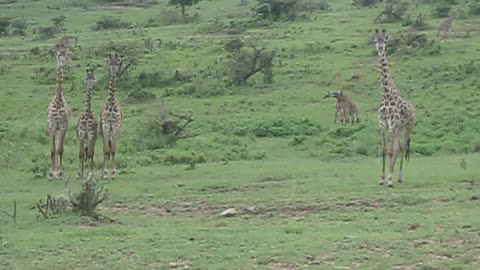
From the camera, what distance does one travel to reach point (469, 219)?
12414 millimetres

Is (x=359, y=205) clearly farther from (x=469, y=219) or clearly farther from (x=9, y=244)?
(x=9, y=244)

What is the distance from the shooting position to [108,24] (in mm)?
48875

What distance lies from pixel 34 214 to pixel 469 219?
645 cm

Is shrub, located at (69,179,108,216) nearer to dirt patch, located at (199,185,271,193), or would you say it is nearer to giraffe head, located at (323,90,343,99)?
dirt patch, located at (199,185,271,193)

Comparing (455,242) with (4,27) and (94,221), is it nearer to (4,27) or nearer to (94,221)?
(94,221)

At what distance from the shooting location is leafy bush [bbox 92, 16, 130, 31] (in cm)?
4878

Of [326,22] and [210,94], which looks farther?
[326,22]

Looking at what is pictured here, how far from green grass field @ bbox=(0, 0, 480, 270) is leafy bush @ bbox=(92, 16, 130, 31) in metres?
3.25

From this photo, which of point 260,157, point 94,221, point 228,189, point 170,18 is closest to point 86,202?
point 94,221

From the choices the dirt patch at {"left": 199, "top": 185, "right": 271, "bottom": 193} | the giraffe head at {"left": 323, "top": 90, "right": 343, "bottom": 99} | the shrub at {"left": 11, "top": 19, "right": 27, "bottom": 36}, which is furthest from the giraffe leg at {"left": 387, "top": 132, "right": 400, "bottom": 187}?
the shrub at {"left": 11, "top": 19, "right": 27, "bottom": 36}

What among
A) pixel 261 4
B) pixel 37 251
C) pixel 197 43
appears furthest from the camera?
pixel 261 4

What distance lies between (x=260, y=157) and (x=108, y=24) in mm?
29423

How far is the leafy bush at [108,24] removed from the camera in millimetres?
48781

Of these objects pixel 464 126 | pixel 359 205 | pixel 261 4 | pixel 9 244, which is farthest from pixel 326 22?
pixel 9 244
